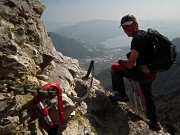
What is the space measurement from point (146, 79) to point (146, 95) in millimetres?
899

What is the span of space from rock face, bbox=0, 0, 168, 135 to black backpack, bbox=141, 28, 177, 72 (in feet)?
8.79

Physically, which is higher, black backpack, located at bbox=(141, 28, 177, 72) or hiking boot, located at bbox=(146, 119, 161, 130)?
black backpack, located at bbox=(141, 28, 177, 72)

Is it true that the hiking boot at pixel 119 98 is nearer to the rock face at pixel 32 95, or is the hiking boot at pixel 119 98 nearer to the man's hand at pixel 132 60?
the rock face at pixel 32 95

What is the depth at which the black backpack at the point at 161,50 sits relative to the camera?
18.9 ft

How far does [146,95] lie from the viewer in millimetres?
7043

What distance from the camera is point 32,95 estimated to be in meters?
4.11

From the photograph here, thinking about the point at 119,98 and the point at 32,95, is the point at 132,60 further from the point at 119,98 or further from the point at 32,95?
the point at 32,95

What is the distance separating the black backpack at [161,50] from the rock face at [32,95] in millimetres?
2678

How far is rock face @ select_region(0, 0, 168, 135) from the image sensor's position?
143 inches

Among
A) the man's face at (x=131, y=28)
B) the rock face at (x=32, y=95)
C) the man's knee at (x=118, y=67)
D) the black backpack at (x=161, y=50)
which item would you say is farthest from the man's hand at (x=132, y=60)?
the rock face at (x=32, y=95)

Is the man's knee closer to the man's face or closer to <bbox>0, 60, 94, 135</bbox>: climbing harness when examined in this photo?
the man's face

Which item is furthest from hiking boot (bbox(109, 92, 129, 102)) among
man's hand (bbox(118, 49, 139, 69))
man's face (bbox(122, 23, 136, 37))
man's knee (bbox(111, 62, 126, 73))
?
man's face (bbox(122, 23, 136, 37))

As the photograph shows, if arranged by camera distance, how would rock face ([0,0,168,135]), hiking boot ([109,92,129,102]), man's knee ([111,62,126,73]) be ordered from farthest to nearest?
1. hiking boot ([109,92,129,102])
2. man's knee ([111,62,126,73])
3. rock face ([0,0,168,135])

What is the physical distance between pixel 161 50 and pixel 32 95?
4.50 meters
